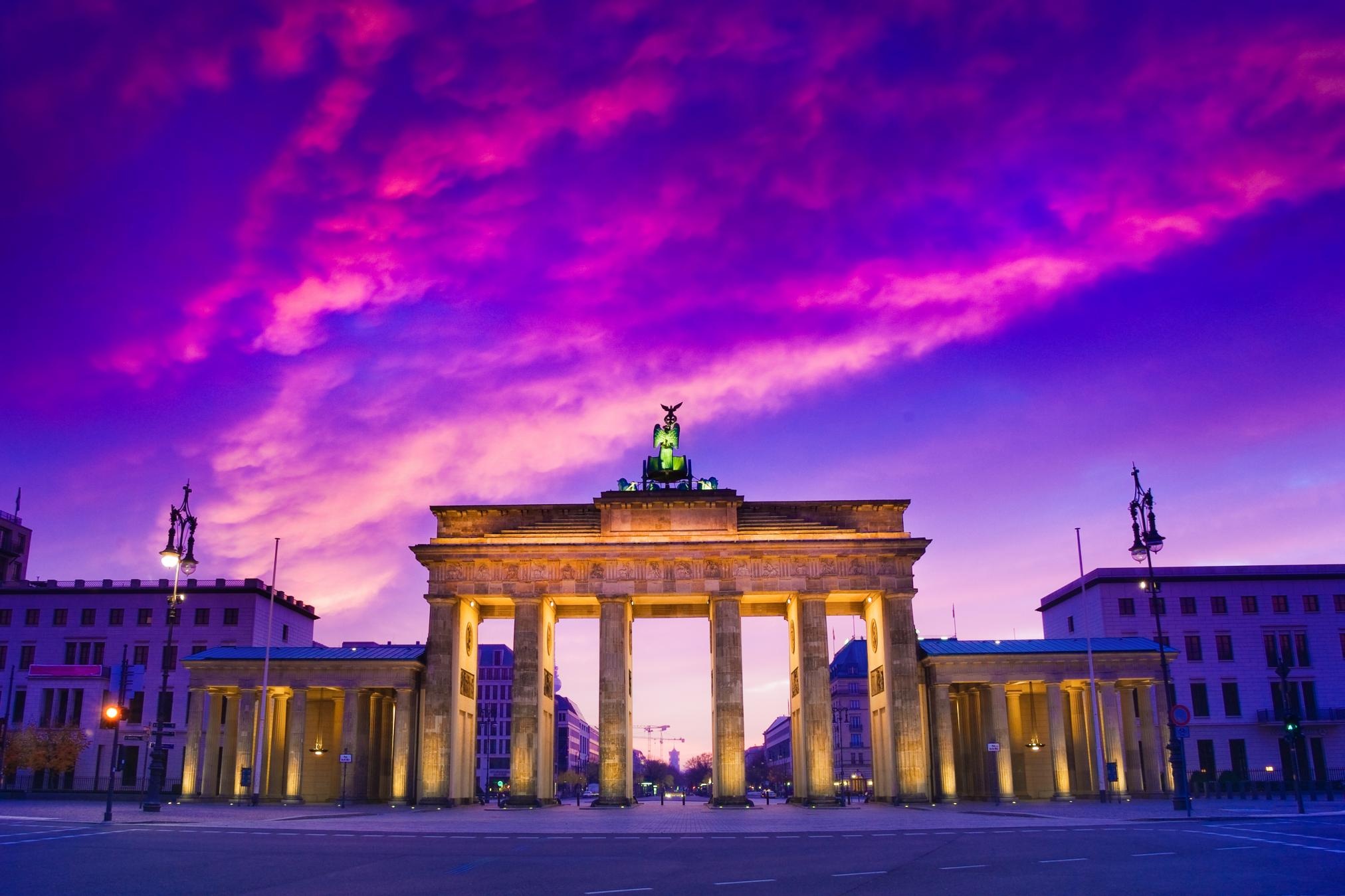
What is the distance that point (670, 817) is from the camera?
163 feet

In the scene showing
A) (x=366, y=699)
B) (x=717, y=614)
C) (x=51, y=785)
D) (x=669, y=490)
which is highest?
(x=669, y=490)

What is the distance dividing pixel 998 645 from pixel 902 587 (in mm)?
8881

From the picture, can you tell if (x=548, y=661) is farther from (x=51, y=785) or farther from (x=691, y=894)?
(x=691, y=894)

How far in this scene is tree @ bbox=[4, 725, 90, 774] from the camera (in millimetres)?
83125

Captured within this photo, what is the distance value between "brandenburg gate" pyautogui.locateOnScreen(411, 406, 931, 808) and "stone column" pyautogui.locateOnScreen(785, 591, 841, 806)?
100 mm

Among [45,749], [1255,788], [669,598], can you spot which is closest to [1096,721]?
[1255,788]

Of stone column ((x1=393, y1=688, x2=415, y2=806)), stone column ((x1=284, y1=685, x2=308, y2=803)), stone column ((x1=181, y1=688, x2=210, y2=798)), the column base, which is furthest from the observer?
stone column ((x1=181, y1=688, x2=210, y2=798))

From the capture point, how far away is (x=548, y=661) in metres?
71.4

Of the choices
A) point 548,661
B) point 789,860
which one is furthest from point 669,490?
point 789,860

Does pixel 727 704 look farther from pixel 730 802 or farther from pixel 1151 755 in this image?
pixel 1151 755

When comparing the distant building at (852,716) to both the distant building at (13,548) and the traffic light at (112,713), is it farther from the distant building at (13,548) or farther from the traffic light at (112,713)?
the traffic light at (112,713)

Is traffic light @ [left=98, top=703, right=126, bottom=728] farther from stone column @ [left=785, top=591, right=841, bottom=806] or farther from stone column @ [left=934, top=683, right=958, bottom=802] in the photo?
stone column @ [left=934, top=683, right=958, bottom=802]

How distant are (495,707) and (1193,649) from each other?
392ft

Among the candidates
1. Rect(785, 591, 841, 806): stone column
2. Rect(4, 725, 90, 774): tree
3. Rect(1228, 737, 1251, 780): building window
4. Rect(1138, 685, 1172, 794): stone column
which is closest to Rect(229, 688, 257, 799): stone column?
Rect(4, 725, 90, 774): tree
